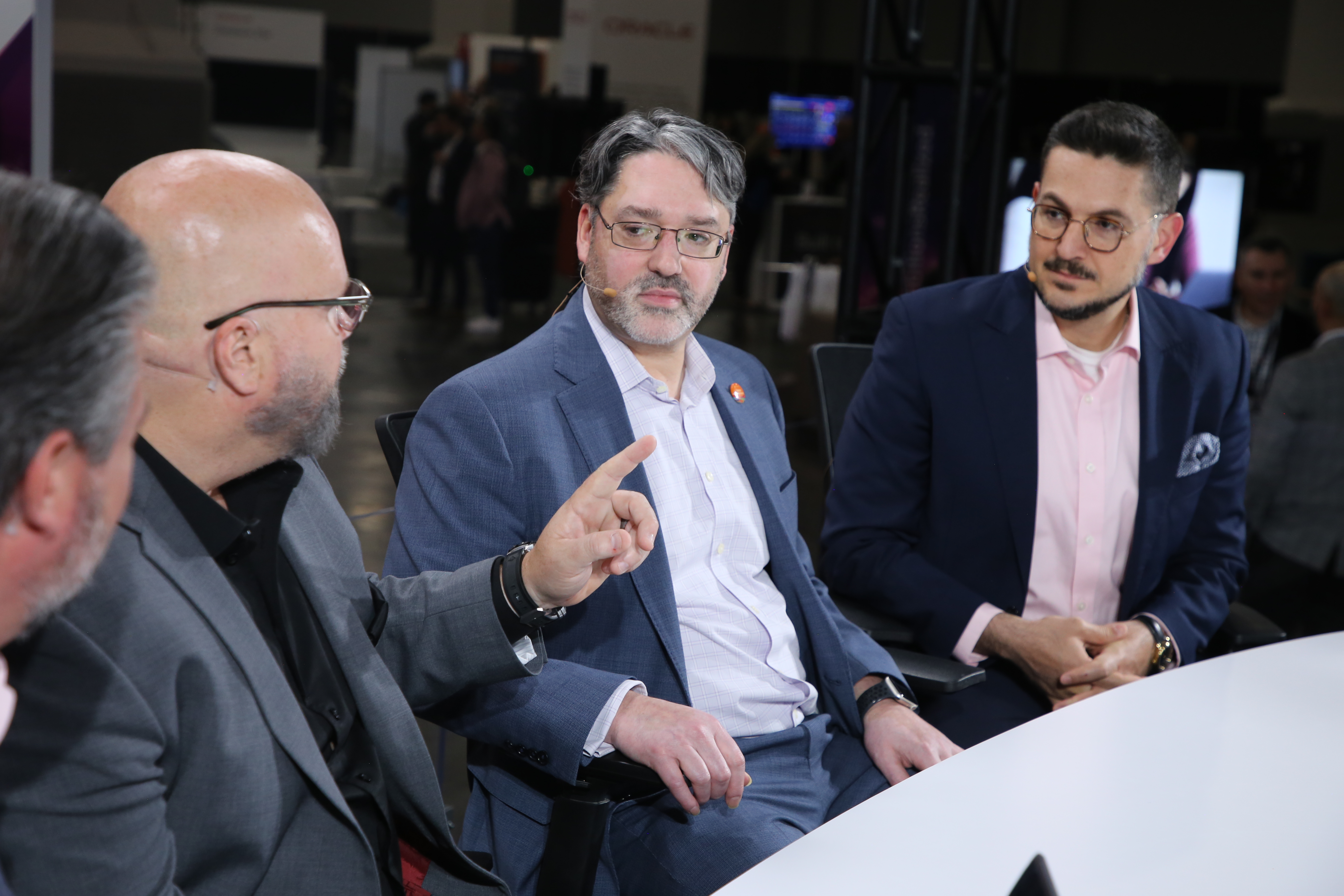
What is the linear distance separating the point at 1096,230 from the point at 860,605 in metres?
0.83

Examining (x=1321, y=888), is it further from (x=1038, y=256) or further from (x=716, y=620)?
(x=1038, y=256)

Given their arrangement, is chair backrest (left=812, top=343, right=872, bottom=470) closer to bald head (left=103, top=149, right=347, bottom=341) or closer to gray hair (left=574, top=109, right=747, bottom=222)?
gray hair (left=574, top=109, right=747, bottom=222)

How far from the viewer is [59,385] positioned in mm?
756

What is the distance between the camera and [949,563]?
228cm

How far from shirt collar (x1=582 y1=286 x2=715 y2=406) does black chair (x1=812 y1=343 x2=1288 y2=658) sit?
521 mm

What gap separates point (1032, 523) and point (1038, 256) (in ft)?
1.67

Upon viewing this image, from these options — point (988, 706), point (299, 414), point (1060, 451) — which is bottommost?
point (988, 706)

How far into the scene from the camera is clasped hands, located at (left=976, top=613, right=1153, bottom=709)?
2021 mm

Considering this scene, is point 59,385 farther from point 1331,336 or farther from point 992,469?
point 1331,336

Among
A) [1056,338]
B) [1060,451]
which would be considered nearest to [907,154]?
[1056,338]

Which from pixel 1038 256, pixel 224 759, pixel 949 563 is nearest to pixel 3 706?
pixel 224 759

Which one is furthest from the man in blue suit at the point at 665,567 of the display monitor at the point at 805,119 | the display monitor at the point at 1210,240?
the display monitor at the point at 805,119

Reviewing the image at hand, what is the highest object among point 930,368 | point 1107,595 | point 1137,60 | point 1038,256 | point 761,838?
point 1137,60

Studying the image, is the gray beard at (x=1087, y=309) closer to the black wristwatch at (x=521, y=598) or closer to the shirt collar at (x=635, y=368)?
the shirt collar at (x=635, y=368)
